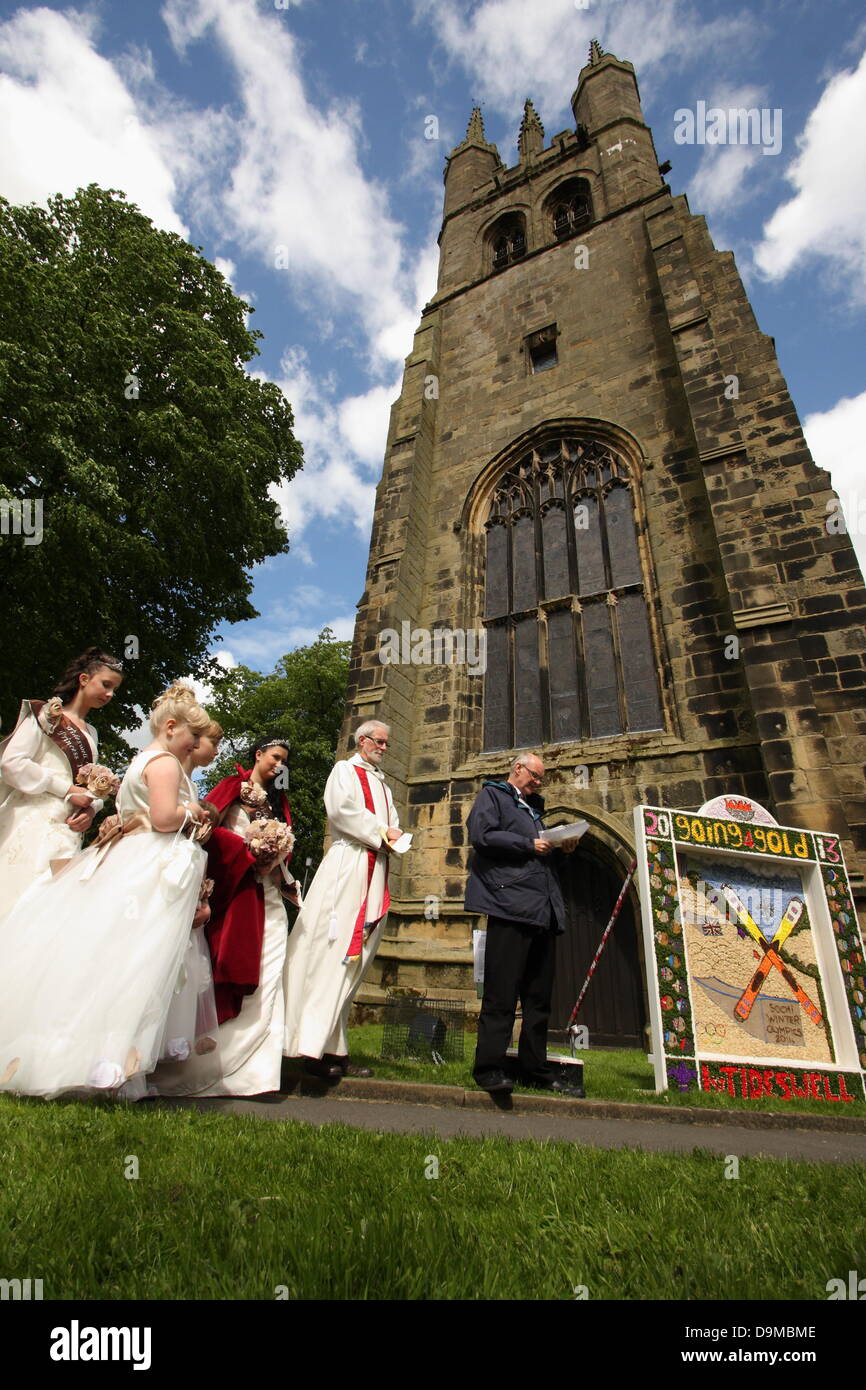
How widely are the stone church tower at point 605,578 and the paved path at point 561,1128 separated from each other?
4509mm

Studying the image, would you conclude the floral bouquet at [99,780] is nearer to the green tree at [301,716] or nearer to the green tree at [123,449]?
the green tree at [123,449]

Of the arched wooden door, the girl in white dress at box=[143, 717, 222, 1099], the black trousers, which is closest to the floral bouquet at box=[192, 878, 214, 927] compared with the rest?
the girl in white dress at box=[143, 717, 222, 1099]

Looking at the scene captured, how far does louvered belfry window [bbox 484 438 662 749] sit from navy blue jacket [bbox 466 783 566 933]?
5.94m

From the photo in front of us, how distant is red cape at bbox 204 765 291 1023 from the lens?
11.9 ft

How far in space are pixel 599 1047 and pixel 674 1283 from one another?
26.7ft

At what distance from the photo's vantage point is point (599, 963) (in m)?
9.02

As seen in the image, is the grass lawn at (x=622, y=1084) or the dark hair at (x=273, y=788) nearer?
the grass lawn at (x=622, y=1084)

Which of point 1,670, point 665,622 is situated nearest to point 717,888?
point 665,622

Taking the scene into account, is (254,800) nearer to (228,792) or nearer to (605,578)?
(228,792)

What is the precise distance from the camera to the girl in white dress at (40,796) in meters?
3.91

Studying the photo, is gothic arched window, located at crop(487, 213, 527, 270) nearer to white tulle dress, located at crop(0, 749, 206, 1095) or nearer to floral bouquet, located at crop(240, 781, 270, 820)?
floral bouquet, located at crop(240, 781, 270, 820)

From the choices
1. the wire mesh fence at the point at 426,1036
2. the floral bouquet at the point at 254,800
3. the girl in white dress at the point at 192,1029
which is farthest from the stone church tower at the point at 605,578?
the girl in white dress at the point at 192,1029

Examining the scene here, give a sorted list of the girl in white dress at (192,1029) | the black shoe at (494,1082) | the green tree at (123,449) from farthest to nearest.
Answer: the green tree at (123,449), the black shoe at (494,1082), the girl in white dress at (192,1029)

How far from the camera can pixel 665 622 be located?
10.1m
